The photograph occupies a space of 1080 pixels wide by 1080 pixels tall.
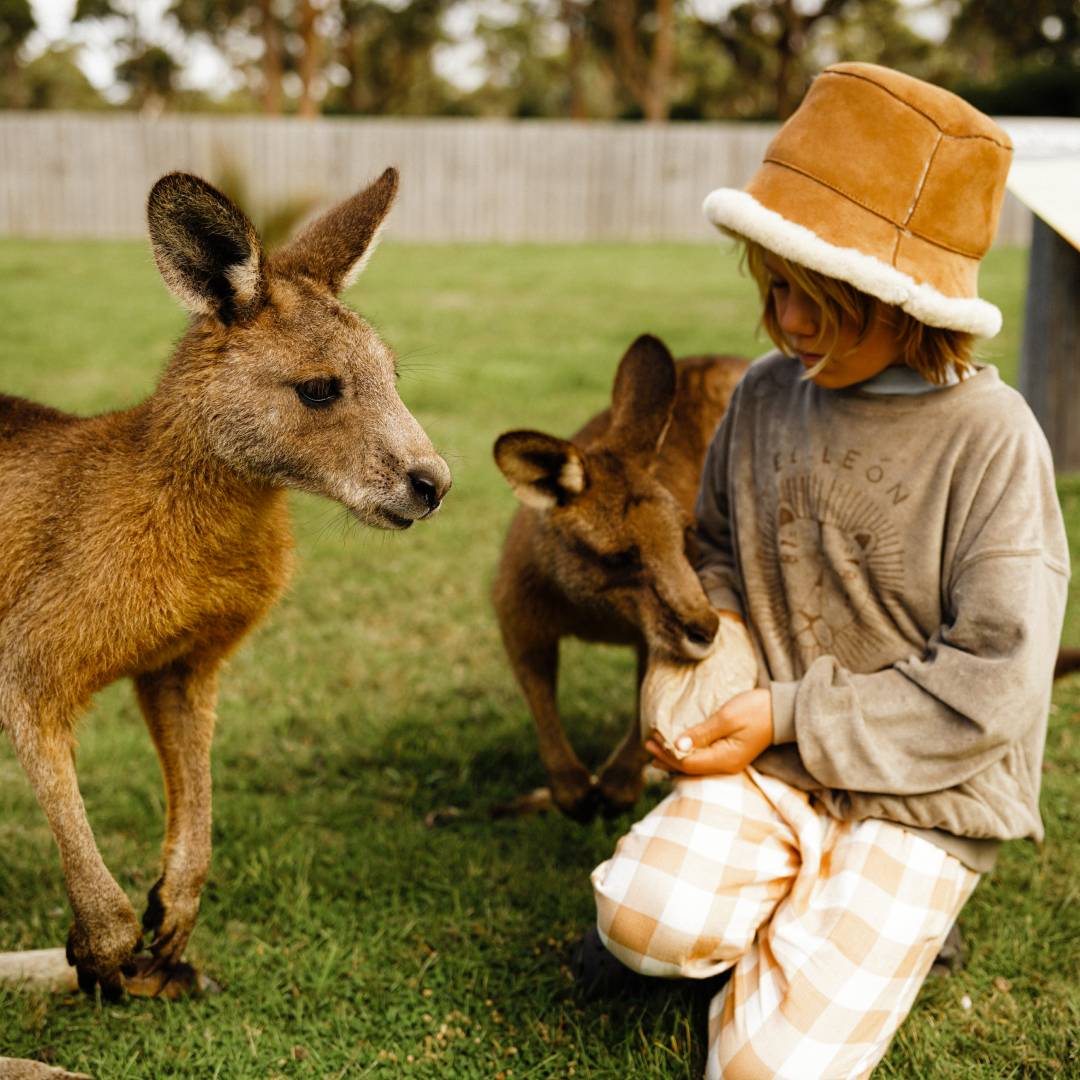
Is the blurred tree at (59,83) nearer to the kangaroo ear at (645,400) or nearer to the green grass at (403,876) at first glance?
the green grass at (403,876)

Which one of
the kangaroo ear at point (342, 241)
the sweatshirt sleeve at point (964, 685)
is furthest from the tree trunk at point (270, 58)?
the sweatshirt sleeve at point (964, 685)

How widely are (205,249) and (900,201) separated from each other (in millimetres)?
1379

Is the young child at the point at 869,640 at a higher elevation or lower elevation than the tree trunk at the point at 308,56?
higher

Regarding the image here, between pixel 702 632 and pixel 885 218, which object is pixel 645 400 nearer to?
pixel 702 632

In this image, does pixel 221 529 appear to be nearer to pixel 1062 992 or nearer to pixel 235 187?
pixel 1062 992

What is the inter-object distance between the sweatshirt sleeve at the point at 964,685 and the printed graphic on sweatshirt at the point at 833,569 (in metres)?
0.13

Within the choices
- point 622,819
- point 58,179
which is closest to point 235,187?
point 622,819

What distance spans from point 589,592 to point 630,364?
Answer: 0.63m

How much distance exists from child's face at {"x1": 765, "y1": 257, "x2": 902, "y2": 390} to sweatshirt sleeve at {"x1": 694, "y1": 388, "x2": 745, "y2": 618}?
0.37 m

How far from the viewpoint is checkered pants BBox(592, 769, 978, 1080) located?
7.58ft

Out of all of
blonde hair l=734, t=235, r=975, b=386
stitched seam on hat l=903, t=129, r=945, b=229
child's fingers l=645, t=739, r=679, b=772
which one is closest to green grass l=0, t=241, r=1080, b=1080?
child's fingers l=645, t=739, r=679, b=772

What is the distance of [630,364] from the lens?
3215 millimetres

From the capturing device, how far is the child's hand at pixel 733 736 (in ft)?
8.41

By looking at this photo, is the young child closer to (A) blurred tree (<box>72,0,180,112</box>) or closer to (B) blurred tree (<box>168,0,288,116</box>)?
(B) blurred tree (<box>168,0,288,116</box>)
